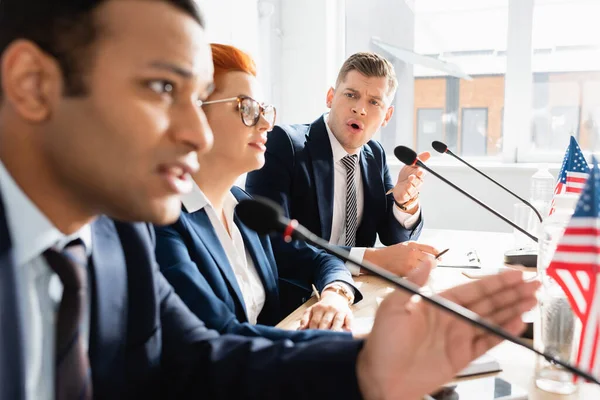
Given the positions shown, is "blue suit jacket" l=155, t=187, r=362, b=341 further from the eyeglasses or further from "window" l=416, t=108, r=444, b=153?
"window" l=416, t=108, r=444, b=153

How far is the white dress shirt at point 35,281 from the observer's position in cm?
70

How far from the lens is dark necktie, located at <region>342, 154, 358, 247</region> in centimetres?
244

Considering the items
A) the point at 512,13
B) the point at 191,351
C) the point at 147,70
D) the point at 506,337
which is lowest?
the point at 191,351

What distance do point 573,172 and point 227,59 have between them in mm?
1349

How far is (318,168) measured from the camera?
236 centimetres

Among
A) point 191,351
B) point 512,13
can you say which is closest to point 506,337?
point 191,351

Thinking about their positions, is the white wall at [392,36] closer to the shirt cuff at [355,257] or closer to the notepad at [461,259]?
the notepad at [461,259]

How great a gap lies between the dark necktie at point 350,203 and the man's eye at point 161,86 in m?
1.78

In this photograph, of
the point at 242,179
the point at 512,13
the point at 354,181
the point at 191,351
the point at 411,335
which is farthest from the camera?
the point at 512,13

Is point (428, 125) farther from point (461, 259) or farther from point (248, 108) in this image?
point (248, 108)

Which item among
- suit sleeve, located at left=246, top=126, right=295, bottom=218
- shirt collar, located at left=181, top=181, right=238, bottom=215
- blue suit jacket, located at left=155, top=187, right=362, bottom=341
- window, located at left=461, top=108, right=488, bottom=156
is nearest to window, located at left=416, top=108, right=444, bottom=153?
window, located at left=461, top=108, right=488, bottom=156

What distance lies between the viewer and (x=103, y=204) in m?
0.73

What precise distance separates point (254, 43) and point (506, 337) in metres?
3.32

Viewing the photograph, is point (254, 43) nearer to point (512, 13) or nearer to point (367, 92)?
point (367, 92)
